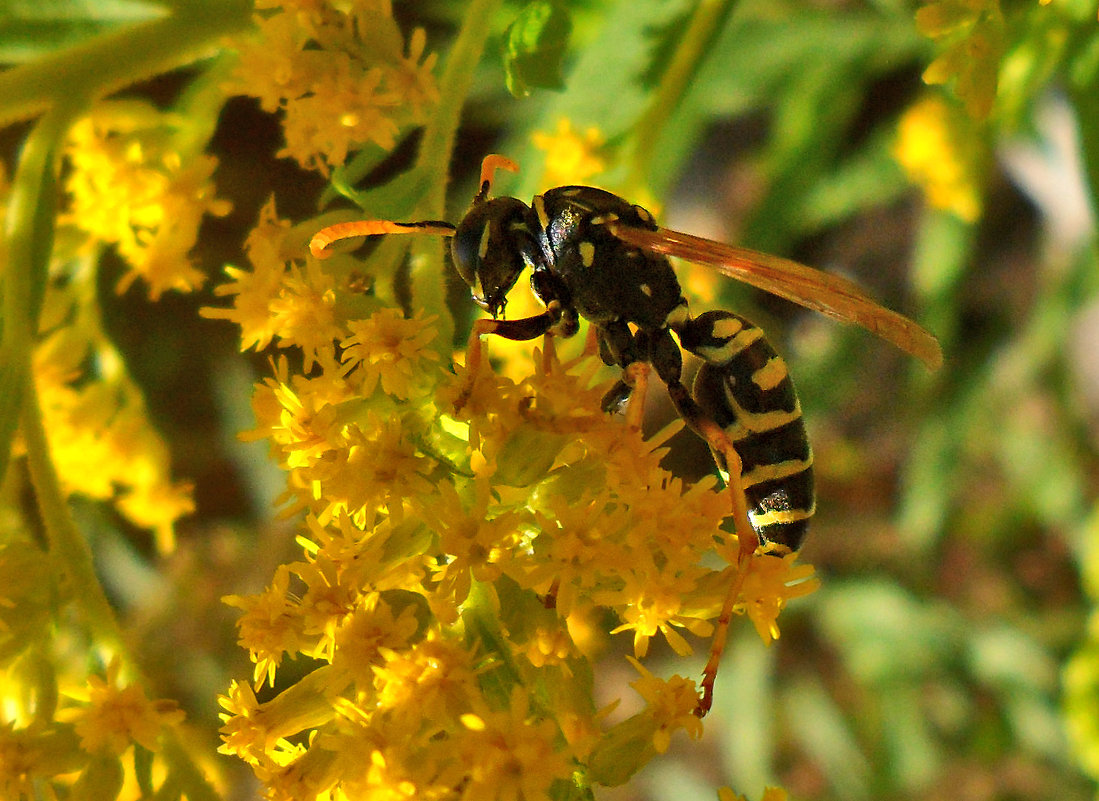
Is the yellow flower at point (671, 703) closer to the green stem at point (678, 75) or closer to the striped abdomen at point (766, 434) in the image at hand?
the striped abdomen at point (766, 434)

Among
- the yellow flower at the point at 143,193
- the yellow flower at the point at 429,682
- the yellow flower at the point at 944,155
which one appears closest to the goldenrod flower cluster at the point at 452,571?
the yellow flower at the point at 429,682

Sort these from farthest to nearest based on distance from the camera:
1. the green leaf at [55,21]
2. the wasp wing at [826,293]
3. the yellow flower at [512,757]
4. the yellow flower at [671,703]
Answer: the green leaf at [55,21]
the wasp wing at [826,293]
the yellow flower at [671,703]
the yellow flower at [512,757]

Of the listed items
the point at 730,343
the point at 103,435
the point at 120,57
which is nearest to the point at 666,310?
the point at 730,343

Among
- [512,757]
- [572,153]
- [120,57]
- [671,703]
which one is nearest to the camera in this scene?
[512,757]

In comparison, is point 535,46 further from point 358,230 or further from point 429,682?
point 429,682

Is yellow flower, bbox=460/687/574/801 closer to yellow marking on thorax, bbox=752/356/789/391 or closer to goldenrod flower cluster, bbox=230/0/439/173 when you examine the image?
yellow marking on thorax, bbox=752/356/789/391

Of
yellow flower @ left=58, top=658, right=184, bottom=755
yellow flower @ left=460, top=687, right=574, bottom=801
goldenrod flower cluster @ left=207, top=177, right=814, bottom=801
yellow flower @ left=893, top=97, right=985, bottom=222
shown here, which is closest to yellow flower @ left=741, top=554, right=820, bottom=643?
goldenrod flower cluster @ left=207, top=177, right=814, bottom=801

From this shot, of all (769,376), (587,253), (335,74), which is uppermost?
(335,74)
